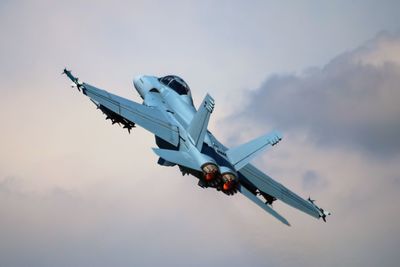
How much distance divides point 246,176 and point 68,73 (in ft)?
40.0

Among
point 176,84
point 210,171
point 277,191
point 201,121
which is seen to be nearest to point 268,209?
point 210,171

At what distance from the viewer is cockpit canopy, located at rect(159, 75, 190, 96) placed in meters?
48.8

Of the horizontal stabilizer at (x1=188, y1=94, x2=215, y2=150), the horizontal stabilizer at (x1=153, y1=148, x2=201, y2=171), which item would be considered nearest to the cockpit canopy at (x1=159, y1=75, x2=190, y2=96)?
the horizontal stabilizer at (x1=188, y1=94, x2=215, y2=150)

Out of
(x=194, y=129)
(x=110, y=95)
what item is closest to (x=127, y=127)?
(x=110, y=95)

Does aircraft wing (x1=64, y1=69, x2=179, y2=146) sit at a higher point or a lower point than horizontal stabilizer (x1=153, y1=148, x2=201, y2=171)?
higher

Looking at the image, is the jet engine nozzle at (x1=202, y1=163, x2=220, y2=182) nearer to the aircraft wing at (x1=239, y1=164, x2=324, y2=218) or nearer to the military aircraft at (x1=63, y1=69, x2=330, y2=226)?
the military aircraft at (x1=63, y1=69, x2=330, y2=226)

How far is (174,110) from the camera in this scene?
149ft

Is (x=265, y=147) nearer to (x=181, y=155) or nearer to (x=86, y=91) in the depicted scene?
(x=181, y=155)

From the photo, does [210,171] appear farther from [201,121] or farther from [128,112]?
[128,112]

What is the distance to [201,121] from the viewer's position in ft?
127

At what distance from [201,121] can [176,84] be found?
1095 cm

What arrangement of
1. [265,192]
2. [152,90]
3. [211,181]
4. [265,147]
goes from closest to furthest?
[211,181], [265,147], [265,192], [152,90]

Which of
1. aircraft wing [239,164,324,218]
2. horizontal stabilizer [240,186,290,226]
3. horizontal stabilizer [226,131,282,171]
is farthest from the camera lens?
aircraft wing [239,164,324,218]

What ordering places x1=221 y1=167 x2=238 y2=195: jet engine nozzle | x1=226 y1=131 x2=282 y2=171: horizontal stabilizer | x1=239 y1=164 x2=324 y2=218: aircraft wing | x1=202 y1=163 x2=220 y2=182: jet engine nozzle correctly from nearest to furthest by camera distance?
x1=202 y1=163 x2=220 y2=182: jet engine nozzle, x1=221 y1=167 x2=238 y2=195: jet engine nozzle, x1=226 y1=131 x2=282 y2=171: horizontal stabilizer, x1=239 y1=164 x2=324 y2=218: aircraft wing
